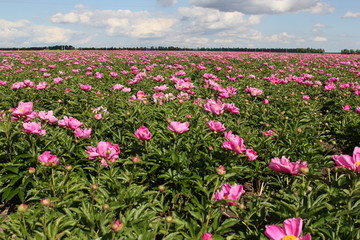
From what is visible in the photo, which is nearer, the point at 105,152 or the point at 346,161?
the point at 346,161

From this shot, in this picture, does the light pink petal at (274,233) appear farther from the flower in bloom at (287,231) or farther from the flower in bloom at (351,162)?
the flower in bloom at (351,162)

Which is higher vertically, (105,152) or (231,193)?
(105,152)

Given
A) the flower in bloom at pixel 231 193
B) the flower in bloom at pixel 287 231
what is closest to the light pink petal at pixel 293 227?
the flower in bloom at pixel 287 231

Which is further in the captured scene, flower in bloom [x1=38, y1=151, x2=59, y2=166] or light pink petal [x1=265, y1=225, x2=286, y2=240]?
flower in bloom [x1=38, y1=151, x2=59, y2=166]

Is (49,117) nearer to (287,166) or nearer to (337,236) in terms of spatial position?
(287,166)

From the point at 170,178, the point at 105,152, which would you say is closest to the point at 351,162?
the point at 170,178

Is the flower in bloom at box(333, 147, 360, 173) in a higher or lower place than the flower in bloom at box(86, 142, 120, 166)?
higher

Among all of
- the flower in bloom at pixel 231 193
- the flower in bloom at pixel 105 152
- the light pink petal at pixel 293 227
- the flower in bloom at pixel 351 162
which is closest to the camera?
the light pink petal at pixel 293 227

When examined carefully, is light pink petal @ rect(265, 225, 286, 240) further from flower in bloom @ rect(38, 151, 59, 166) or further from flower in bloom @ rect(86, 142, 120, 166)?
flower in bloom @ rect(38, 151, 59, 166)

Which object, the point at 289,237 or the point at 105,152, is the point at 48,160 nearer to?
the point at 105,152

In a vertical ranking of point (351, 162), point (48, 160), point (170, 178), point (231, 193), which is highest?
point (351, 162)

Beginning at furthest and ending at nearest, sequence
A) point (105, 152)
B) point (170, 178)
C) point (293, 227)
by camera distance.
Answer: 1. point (170, 178)
2. point (105, 152)
3. point (293, 227)

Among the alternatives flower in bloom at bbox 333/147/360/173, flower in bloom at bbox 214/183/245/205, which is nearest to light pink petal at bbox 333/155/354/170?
flower in bloom at bbox 333/147/360/173

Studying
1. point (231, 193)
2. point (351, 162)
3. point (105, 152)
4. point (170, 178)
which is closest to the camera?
point (351, 162)
